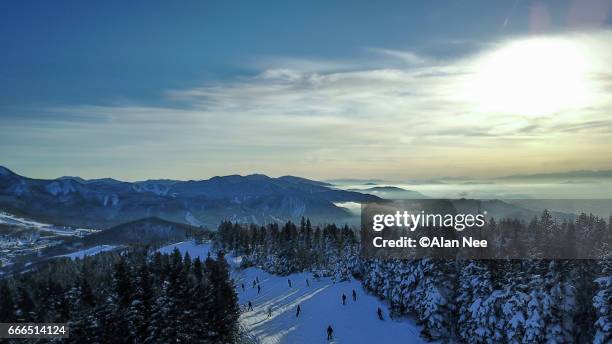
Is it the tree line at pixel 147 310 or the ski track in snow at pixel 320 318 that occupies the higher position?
the tree line at pixel 147 310

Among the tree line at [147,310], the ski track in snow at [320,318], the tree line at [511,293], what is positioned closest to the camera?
the tree line at [511,293]

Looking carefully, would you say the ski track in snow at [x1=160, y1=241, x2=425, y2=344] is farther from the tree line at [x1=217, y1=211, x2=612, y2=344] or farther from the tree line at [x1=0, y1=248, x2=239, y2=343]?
the tree line at [x1=0, y1=248, x2=239, y2=343]

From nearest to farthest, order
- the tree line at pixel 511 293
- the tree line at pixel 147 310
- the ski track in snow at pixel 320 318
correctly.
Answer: the tree line at pixel 511 293
the tree line at pixel 147 310
the ski track in snow at pixel 320 318

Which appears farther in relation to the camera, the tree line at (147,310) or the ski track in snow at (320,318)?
the ski track in snow at (320,318)

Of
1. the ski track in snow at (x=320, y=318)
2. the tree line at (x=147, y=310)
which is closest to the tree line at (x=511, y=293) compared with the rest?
the ski track in snow at (x=320, y=318)

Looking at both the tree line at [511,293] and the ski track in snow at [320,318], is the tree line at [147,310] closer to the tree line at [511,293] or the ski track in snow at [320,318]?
the ski track in snow at [320,318]

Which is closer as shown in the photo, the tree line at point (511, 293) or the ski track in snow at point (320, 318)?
the tree line at point (511, 293)

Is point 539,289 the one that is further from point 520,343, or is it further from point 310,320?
point 310,320

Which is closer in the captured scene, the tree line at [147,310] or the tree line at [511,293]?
the tree line at [511,293]

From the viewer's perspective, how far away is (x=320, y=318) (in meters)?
61.2

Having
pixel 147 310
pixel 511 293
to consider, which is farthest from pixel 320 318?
pixel 511 293

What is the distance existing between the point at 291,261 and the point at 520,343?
71.3 meters

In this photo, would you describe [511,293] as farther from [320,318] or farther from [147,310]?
[147,310]

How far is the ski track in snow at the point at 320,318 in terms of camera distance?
52.9 metres
